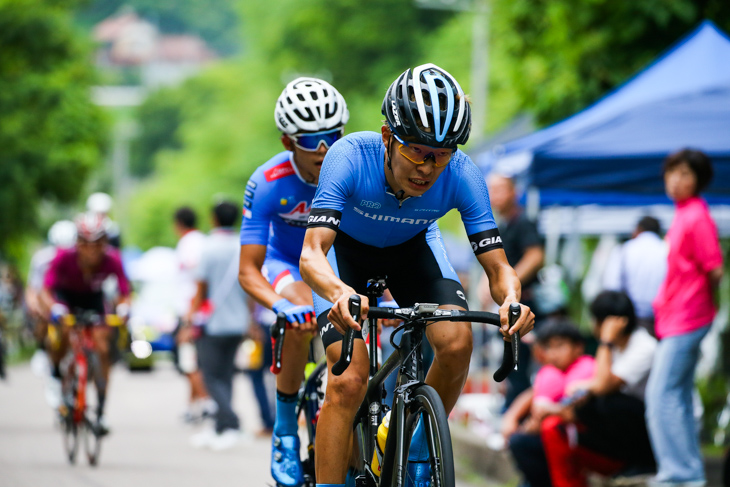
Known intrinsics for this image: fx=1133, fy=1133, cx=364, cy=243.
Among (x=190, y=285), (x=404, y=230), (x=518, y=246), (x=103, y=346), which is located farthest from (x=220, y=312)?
(x=404, y=230)

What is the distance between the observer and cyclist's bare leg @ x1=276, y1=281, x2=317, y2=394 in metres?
6.18

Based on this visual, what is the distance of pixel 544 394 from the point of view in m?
7.88

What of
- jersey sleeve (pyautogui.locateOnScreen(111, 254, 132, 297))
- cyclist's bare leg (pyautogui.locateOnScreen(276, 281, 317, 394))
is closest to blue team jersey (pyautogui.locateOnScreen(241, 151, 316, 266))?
cyclist's bare leg (pyautogui.locateOnScreen(276, 281, 317, 394))

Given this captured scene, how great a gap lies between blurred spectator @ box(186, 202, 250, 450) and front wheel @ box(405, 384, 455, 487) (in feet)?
22.9

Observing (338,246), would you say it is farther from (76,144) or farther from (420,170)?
(76,144)

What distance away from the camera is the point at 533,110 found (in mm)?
14070

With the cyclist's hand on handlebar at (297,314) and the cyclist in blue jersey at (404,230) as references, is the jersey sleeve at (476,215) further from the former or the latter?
the cyclist's hand on handlebar at (297,314)

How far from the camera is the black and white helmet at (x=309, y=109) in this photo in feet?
20.2

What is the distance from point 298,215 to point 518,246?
3623 millimetres

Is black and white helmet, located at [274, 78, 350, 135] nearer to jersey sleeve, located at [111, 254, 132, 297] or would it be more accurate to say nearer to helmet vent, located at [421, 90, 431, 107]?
helmet vent, located at [421, 90, 431, 107]

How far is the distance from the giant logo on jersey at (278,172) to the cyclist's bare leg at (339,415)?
1.49 metres

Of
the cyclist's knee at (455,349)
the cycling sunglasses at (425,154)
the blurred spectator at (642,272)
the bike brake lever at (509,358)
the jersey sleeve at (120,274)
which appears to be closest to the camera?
the bike brake lever at (509,358)

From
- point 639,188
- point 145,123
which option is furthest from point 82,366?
point 145,123

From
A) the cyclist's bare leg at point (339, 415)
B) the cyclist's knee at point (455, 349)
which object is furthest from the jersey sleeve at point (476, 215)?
the cyclist's bare leg at point (339, 415)
